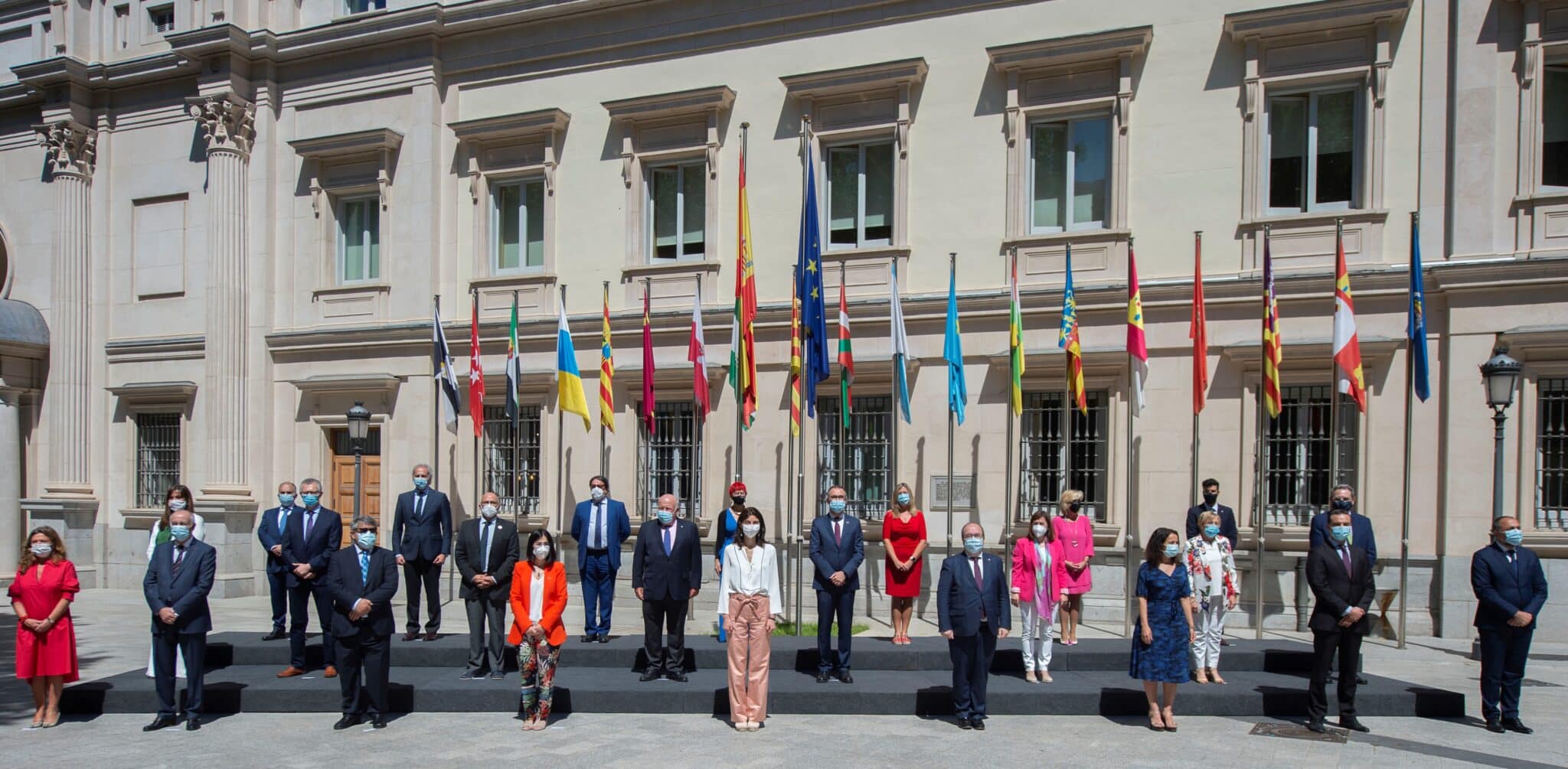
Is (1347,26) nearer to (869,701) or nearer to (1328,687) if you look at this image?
(1328,687)

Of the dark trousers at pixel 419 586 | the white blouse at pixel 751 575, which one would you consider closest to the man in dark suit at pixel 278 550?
the dark trousers at pixel 419 586

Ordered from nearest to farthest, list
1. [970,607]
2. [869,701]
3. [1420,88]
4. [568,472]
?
[970,607], [869,701], [1420,88], [568,472]

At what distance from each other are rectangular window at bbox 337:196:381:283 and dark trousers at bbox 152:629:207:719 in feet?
37.0

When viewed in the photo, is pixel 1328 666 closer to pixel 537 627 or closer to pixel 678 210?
pixel 537 627

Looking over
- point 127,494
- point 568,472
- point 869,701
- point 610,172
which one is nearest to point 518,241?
point 610,172

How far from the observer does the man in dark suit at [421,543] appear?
1251cm

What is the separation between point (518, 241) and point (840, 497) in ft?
32.2

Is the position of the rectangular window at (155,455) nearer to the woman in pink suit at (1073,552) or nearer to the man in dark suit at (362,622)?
the man in dark suit at (362,622)

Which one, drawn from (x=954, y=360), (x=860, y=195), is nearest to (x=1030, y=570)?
(x=954, y=360)

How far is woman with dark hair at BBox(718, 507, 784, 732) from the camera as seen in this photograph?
9.90m

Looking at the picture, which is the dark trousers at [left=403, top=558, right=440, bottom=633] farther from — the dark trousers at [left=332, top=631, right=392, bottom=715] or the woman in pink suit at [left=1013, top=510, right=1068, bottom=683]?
the woman in pink suit at [left=1013, top=510, right=1068, bottom=683]

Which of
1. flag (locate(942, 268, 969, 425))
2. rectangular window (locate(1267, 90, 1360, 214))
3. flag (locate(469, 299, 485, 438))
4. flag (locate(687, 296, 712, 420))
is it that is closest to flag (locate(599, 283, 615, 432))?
flag (locate(687, 296, 712, 420))

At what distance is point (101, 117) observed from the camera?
22.0 meters

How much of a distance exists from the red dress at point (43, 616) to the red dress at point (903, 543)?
26.7 ft
